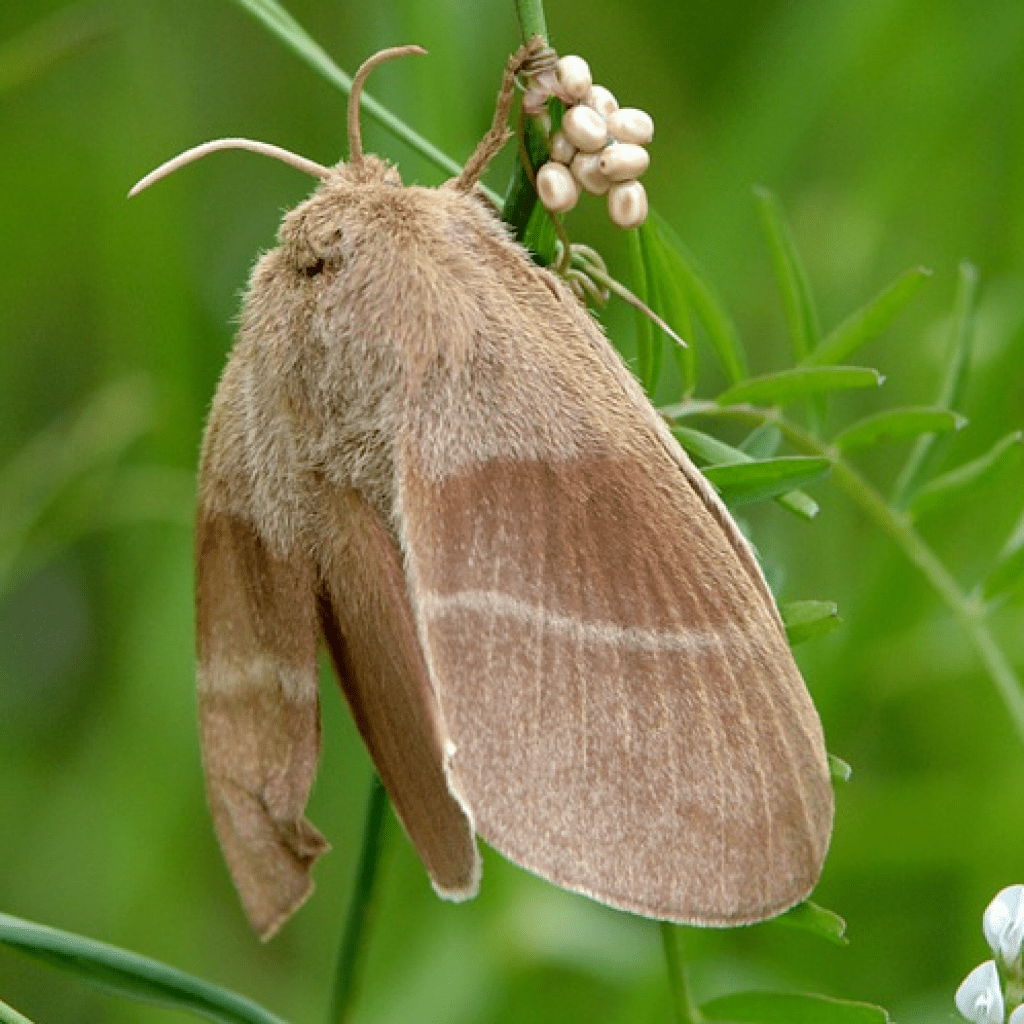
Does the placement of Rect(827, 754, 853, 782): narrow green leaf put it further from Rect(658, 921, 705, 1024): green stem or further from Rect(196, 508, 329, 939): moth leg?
Rect(196, 508, 329, 939): moth leg

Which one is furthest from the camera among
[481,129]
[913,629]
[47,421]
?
[47,421]

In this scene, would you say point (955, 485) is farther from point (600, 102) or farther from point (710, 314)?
point (600, 102)

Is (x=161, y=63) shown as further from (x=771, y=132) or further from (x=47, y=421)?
(x=771, y=132)

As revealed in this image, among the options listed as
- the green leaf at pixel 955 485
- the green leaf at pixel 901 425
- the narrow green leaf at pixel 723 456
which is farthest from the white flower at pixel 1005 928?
the green leaf at pixel 955 485

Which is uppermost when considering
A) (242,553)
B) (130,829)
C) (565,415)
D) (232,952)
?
(565,415)

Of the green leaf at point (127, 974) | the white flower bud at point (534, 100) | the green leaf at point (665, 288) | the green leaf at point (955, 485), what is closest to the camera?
the green leaf at point (127, 974)

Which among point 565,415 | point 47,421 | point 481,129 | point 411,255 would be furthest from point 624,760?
point 47,421

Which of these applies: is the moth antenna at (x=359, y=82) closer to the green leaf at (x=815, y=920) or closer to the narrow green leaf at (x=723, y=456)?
the narrow green leaf at (x=723, y=456)
